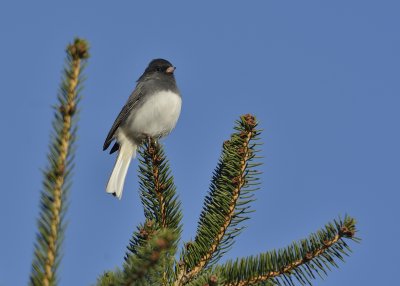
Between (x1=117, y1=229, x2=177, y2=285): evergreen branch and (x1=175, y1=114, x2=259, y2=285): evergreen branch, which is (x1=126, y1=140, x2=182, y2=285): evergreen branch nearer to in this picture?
(x1=175, y1=114, x2=259, y2=285): evergreen branch

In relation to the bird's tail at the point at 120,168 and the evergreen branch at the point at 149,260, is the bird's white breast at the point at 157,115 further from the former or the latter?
the evergreen branch at the point at 149,260

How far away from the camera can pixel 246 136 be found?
2.39m

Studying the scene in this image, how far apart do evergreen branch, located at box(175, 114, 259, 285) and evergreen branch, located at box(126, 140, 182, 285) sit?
9cm

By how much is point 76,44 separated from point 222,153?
1366mm

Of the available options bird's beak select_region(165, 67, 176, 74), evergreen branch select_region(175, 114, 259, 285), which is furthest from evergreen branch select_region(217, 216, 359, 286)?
bird's beak select_region(165, 67, 176, 74)

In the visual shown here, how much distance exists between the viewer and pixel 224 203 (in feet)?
7.21

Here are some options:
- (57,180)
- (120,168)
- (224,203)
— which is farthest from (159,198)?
(120,168)

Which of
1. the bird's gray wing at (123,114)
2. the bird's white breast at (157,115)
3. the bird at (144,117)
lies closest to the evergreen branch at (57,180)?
the bird at (144,117)

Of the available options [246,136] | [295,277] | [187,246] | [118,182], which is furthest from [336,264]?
[118,182]

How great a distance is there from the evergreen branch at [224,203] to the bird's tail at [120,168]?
2.19 m

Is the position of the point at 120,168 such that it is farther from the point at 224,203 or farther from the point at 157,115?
the point at 224,203

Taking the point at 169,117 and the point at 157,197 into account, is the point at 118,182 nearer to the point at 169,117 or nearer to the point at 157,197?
the point at 169,117

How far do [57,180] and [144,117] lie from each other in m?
4.41

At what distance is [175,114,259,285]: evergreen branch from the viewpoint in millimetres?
2072
